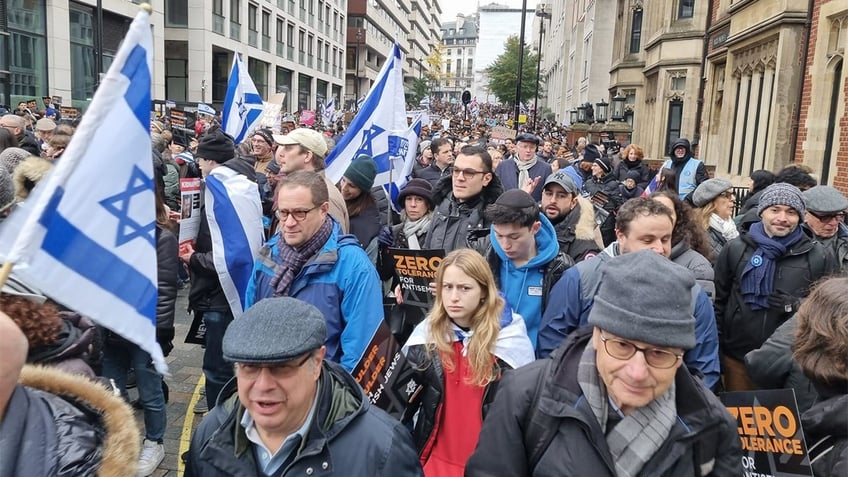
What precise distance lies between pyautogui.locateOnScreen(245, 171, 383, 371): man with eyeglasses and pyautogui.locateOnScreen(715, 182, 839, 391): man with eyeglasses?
103 inches

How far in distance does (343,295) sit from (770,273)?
289 cm

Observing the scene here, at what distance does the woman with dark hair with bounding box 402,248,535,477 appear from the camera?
3.06 meters

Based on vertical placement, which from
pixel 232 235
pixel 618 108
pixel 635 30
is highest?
pixel 635 30

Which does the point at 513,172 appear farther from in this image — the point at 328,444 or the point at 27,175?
the point at 328,444

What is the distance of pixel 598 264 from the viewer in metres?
3.39

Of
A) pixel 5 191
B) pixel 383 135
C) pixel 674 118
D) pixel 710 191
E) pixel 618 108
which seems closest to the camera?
pixel 5 191

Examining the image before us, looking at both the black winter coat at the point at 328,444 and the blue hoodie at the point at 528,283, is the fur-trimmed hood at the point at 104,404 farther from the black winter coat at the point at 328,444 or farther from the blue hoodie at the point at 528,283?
the blue hoodie at the point at 528,283

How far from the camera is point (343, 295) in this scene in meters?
3.35

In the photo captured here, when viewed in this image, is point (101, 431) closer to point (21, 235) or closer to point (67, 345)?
point (21, 235)

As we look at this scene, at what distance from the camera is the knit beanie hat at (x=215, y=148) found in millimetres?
5355

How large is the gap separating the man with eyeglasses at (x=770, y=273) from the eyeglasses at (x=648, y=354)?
2.83 metres

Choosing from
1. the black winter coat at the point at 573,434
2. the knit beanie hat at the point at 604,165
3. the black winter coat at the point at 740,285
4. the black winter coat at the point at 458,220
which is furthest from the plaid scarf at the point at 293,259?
the knit beanie hat at the point at 604,165

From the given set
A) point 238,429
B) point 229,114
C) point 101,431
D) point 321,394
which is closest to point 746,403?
point 321,394

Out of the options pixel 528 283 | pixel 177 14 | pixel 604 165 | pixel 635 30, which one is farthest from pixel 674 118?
pixel 177 14
